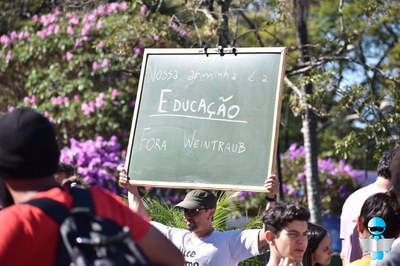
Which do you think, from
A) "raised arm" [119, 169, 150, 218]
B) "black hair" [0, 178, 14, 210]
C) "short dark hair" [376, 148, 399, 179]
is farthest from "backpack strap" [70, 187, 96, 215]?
"short dark hair" [376, 148, 399, 179]

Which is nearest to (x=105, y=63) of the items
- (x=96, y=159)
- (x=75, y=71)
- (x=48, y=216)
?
(x=75, y=71)

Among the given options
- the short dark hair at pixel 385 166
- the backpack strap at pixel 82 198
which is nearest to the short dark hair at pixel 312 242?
the short dark hair at pixel 385 166

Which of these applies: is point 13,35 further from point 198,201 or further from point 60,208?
point 60,208

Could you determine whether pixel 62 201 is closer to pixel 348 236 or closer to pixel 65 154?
pixel 348 236

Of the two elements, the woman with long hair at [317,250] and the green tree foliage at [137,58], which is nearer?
Answer: the woman with long hair at [317,250]

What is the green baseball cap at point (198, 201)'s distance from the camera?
18.8ft

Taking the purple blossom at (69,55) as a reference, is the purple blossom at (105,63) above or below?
below

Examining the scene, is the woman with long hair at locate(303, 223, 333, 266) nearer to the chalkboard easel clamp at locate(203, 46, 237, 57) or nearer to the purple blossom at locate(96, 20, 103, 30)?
the chalkboard easel clamp at locate(203, 46, 237, 57)

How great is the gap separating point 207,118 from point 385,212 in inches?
91.1

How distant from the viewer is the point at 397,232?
4.09 metres

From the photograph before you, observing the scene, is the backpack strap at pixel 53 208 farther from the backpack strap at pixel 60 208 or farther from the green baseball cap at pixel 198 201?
the green baseball cap at pixel 198 201

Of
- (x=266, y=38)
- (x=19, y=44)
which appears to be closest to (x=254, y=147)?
(x=19, y=44)

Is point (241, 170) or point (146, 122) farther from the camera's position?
point (146, 122)

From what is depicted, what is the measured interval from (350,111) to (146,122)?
4.06 meters
